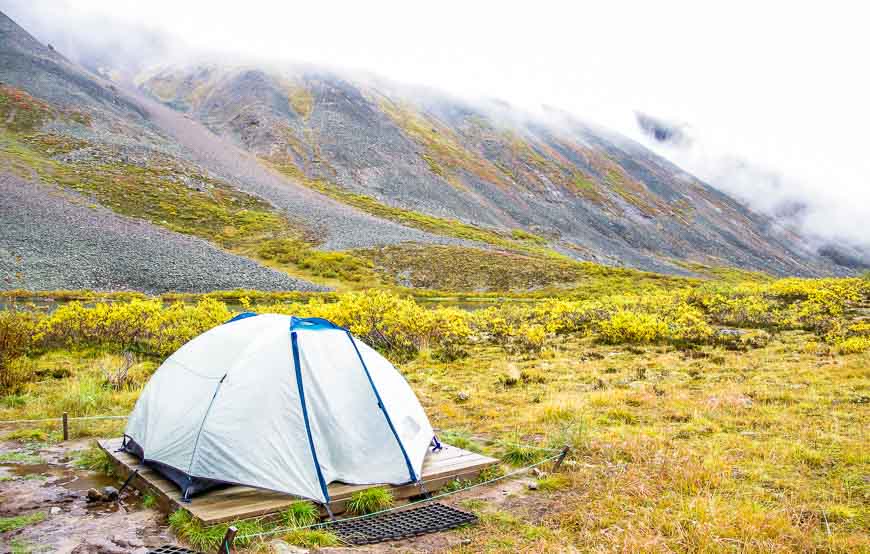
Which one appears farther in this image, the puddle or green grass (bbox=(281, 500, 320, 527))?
the puddle

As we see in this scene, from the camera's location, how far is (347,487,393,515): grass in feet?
23.0

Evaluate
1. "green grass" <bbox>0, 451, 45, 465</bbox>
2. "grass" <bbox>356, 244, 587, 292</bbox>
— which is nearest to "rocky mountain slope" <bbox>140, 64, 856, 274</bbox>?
"grass" <bbox>356, 244, 587, 292</bbox>

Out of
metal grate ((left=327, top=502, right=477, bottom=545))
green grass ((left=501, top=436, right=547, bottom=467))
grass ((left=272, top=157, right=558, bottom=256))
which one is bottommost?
green grass ((left=501, top=436, right=547, bottom=467))

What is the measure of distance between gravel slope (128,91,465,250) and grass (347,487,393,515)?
203 feet

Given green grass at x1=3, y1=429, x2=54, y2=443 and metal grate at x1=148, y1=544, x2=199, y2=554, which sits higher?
metal grate at x1=148, y1=544, x2=199, y2=554

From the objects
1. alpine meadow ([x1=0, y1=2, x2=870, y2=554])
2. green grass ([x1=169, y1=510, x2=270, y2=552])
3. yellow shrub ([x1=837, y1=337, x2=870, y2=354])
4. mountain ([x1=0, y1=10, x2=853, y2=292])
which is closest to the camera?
green grass ([x1=169, y1=510, x2=270, y2=552])

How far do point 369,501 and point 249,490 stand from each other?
1419 millimetres

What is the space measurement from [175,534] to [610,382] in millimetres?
10745

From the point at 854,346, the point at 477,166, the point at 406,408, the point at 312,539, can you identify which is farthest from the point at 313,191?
the point at 312,539

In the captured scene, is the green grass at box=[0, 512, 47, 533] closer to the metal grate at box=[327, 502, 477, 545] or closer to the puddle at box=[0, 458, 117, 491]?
the puddle at box=[0, 458, 117, 491]

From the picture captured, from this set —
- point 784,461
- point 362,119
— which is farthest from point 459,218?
point 784,461

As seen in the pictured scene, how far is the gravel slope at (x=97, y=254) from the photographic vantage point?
41.7 metres

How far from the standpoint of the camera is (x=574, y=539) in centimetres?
596

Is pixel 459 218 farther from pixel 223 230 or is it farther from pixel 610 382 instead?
pixel 610 382
